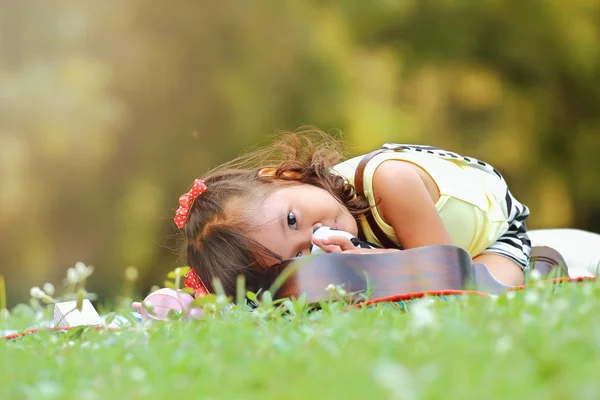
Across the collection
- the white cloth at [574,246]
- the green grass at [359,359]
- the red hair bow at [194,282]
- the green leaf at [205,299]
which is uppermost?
the green grass at [359,359]

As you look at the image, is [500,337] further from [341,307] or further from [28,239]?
[28,239]

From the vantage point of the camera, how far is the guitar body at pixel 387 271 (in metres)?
1.50

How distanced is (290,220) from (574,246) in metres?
1.24

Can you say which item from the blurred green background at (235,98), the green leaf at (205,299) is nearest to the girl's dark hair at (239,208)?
the green leaf at (205,299)

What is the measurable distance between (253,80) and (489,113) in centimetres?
140

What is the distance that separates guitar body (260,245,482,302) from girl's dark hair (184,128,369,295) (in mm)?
367

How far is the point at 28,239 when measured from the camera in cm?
418

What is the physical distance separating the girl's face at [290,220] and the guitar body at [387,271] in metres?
0.32

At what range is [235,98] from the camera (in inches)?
174

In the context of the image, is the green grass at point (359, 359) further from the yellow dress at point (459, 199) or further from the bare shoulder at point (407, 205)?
the yellow dress at point (459, 199)

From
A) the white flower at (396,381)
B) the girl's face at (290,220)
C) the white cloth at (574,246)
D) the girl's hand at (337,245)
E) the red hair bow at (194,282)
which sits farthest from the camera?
the white cloth at (574,246)

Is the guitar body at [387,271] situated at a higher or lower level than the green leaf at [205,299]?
lower

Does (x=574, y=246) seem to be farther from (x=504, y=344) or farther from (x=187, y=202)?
(x=504, y=344)

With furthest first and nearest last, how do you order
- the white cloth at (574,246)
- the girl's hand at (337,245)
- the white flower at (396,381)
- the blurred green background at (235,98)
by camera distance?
the blurred green background at (235,98) → the white cloth at (574,246) → the girl's hand at (337,245) → the white flower at (396,381)
